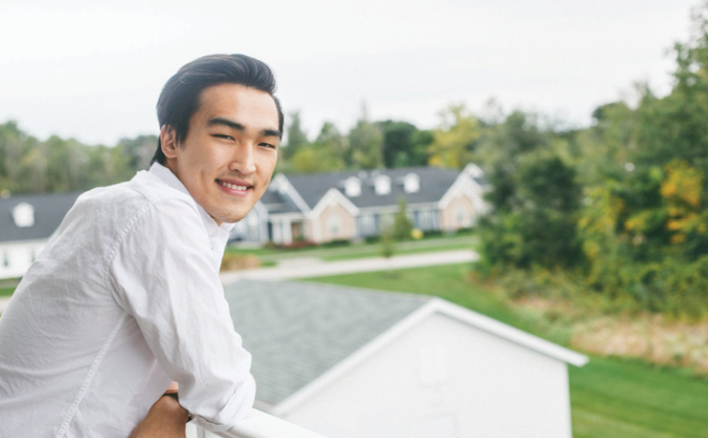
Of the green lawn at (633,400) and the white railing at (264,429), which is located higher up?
the white railing at (264,429)

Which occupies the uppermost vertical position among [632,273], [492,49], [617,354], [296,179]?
[492,49]

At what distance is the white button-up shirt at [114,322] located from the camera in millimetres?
653

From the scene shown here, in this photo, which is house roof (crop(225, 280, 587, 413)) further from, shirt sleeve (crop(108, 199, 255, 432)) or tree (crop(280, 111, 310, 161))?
tree (crop(280, 111, 310, 161))

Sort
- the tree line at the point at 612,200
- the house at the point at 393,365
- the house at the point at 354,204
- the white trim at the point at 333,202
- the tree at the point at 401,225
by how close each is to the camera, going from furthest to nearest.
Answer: the house at the point at 354,204 < the white trim at the point at 333,202 < the tree at the point at 401,225 < the tree line at the point at 612,200 < the house at the point at 393,365

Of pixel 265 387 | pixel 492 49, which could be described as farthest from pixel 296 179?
pixel 265 387

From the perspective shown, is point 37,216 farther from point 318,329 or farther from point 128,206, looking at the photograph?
point 128,206

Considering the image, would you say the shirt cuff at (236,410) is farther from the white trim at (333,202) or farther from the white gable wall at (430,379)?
the white trim at (333,202)

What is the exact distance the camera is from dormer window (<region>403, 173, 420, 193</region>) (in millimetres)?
24031

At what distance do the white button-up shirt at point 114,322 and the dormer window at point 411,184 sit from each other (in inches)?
920

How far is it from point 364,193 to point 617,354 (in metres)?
15.2

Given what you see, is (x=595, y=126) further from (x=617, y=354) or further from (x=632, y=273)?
(x=617, y=354)

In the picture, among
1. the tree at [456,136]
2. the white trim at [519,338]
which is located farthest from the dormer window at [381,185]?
the white trim at [519,338]

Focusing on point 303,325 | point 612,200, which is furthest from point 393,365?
point 612,200

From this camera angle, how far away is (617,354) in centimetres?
877
